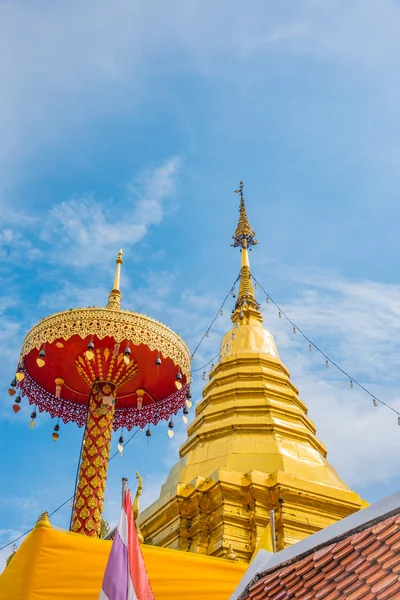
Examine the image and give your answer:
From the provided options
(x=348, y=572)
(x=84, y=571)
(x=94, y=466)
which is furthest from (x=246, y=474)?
(x=348, y=572)

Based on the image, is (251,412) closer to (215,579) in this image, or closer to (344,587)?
(215,579)

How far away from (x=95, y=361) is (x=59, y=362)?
0.70 meters

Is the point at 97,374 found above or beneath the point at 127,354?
above

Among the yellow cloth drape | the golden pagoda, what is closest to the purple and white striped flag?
the yellow cloth drape

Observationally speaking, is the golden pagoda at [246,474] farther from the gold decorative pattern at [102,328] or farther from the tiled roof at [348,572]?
the tiled roof at [348,572]

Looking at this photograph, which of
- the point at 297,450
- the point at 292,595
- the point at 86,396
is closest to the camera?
the point at 292,595

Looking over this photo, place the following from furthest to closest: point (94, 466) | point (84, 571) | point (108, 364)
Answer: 1. point (108, 364)
2. point (94, 466)
3. point (84, 571)

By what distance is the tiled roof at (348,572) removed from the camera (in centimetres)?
360

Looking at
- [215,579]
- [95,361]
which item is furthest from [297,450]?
[215,579]

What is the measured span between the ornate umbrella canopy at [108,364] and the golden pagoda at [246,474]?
2681 mm

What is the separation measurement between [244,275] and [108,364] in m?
11.3

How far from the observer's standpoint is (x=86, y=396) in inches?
368

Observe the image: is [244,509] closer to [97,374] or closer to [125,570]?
[97,374]

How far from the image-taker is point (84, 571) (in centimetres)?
521
